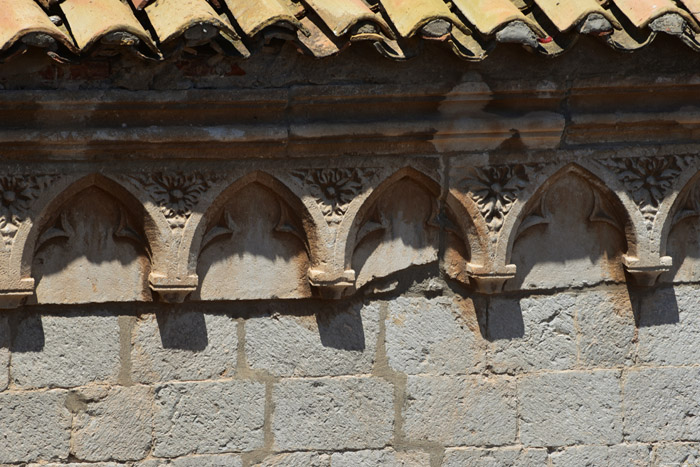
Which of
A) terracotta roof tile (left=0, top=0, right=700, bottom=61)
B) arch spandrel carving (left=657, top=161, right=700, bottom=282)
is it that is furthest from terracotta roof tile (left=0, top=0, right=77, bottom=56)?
arch spandrel carving (left=657, top=161, right=700, bottom=282)

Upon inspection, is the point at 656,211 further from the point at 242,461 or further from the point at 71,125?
the point at 71,125

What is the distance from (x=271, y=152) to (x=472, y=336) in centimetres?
98

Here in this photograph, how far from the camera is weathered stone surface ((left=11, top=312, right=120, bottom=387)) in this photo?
3148 millimetres

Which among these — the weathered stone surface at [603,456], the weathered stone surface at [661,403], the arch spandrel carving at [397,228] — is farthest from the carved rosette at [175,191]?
the weathered stone surface at [661,403]

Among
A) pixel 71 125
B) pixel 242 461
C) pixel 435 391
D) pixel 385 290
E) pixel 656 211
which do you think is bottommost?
pixel 242 461

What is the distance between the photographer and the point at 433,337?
3424 mm

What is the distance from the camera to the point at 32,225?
9.80 ft

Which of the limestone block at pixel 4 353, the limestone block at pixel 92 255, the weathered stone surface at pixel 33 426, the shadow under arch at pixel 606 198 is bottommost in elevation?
the weathered stone surface at pixel 33 426

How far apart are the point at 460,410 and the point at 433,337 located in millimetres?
279

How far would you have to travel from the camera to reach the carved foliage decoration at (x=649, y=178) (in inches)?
133

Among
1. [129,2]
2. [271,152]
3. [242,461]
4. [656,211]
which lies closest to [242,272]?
[271,152]

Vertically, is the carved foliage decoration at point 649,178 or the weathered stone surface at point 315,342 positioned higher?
the carved foliage decoration at point 649,178

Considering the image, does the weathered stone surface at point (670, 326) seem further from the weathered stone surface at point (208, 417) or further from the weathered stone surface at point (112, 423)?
the weathered stone surface at point (112, 423)

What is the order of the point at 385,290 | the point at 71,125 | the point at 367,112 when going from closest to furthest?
the point at 71,125
the point at 367,112
the point at 385,290
